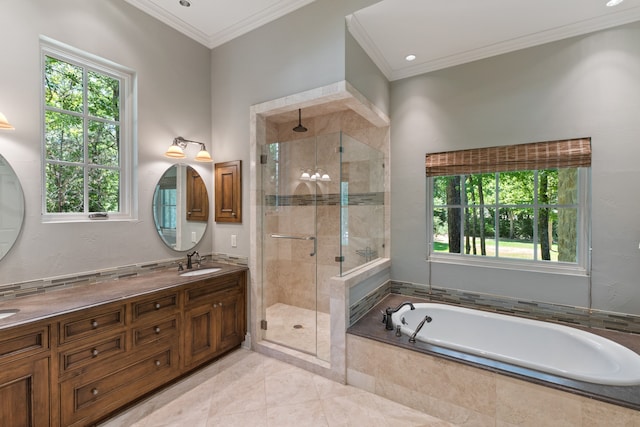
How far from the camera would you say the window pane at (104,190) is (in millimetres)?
2318

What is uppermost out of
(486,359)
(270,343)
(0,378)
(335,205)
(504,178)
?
(504,178)

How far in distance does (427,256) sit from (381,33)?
2.22 m

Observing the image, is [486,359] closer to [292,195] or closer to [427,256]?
[427,256]

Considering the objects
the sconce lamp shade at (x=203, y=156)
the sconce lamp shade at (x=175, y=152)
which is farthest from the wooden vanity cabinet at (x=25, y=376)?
the sconce lamp shade at (x=203, y=156)

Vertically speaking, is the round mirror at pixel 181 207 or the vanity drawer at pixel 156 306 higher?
the round mirror at pixel 181 207

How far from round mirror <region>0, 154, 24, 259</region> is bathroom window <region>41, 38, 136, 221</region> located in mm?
166

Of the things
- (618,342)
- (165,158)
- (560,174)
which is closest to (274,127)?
(165,158)

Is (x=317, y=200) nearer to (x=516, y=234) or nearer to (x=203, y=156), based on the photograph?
(x=203, y=156)

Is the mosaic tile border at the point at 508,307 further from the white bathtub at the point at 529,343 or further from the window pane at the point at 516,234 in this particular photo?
the window pane at the point at 516,234

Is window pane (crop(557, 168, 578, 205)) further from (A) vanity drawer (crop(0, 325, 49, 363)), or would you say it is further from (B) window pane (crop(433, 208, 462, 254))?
(A) vanity drawer (crop(0, 325, 49, 363))

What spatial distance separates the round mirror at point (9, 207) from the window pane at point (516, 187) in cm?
391

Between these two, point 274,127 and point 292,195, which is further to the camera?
point 274,127

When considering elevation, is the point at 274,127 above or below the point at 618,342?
above

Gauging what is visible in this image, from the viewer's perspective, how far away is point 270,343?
2.80 m
